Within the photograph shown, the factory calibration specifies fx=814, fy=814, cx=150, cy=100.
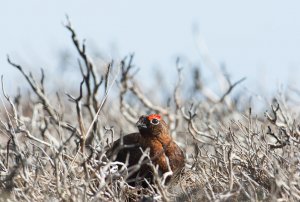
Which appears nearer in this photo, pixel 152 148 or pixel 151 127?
pixel 152 148

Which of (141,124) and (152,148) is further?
(141,124)

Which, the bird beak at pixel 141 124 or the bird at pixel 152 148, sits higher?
the bird beak at pixel 141 124

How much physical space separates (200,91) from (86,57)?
304 cm

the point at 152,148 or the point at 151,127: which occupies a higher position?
the point at 151,127

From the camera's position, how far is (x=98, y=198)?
486 cm

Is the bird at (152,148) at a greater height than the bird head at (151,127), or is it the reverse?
the bird head at (151,127)

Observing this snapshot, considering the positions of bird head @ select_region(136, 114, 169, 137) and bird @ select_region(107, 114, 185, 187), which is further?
bird head @ select_region(136, 114, 169, 137)

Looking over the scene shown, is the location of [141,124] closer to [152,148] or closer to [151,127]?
[151,127]

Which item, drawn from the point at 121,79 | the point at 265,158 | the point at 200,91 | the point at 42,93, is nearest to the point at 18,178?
the point at 265,158

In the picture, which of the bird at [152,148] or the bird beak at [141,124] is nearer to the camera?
the bird at [152,148]

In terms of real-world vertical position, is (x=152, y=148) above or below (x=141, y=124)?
below

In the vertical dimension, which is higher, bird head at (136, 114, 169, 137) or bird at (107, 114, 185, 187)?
bird head at (136, 114, 169, 137)

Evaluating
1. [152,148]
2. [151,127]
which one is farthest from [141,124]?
[152,148]

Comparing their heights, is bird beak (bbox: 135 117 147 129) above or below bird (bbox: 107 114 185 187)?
above
